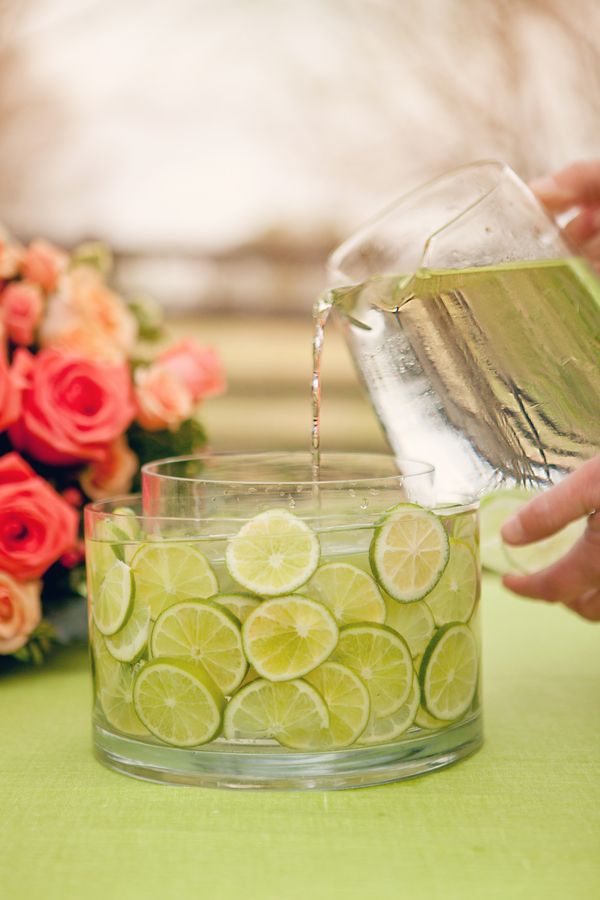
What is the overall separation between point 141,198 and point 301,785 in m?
2.05

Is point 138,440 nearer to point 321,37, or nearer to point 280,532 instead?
point 280,532

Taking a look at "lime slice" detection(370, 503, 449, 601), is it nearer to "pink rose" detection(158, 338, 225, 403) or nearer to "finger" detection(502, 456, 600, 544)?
"finger" detection(502, 456, 600, 544)

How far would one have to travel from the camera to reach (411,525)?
66 cm

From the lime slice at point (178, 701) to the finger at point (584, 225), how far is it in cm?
71

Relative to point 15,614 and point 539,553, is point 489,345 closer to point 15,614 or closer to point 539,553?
point 539,553

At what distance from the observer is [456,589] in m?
0.69

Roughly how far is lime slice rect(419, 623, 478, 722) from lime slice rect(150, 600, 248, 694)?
0.40 feet

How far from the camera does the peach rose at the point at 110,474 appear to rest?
3.45ft

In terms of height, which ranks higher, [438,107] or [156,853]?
[438,107]

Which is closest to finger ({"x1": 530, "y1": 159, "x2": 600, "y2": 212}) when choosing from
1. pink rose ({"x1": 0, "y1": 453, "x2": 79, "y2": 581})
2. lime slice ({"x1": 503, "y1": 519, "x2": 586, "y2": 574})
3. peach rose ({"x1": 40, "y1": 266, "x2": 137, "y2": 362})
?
lime slice ({"x1": 503, "y1": 519, "x2": 586, "y2": 574})

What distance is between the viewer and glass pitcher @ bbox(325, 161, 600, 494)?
0.74 m

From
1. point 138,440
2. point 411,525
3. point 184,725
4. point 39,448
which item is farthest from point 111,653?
point 138,440

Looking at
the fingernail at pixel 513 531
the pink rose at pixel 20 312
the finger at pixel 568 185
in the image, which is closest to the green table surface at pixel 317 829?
the fingernail at pixel 513 531

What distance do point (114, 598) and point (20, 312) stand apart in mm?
478
